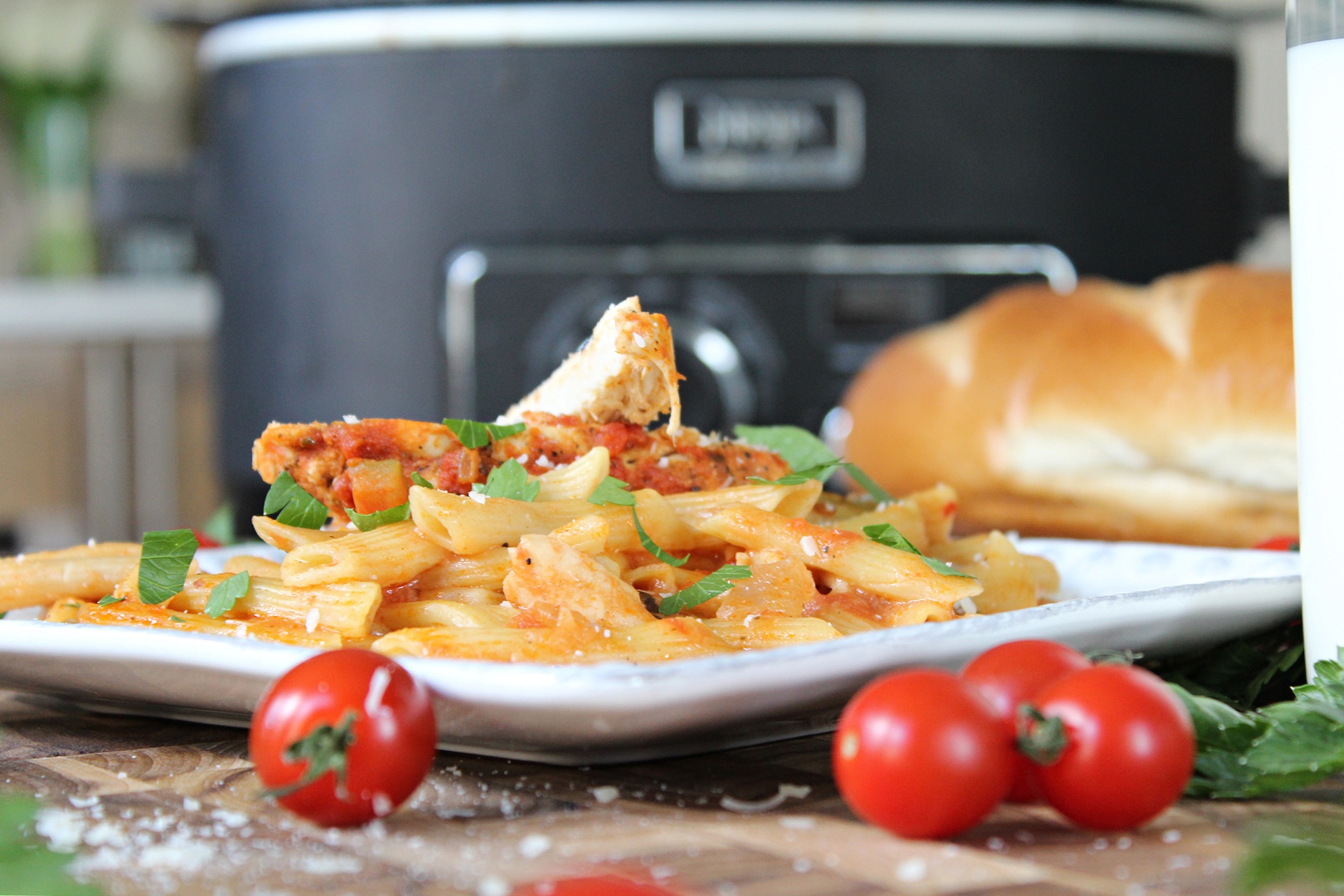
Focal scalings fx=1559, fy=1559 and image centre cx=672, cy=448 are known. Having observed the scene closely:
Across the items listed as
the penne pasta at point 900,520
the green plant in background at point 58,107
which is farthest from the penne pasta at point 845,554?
the green plant in background at point 58,107

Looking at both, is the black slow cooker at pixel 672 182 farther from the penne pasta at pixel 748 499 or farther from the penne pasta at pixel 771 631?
the penne pasta at pixel 771 631

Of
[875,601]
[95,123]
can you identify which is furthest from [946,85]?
[95,123]

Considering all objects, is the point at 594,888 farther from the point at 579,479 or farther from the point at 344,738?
the point at 579,479

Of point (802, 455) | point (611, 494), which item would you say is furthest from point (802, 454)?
point (611, 494)

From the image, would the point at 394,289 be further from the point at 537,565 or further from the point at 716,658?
the point at 716,658

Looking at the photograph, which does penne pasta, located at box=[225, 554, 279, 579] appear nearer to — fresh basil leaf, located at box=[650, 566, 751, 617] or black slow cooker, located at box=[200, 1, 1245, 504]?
fresh basil leaf, located at box=[650, 566, 751, 617]

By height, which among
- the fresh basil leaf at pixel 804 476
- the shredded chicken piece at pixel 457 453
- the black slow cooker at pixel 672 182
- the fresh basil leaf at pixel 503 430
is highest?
the black slow cooker at pixel 672 182

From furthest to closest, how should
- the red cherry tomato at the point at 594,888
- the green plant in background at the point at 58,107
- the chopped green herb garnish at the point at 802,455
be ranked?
the green plant in background at the point at 58,107 → the chopped green herb garnish at the point at 802,455 → the red cherry tomato at the point at 594,888

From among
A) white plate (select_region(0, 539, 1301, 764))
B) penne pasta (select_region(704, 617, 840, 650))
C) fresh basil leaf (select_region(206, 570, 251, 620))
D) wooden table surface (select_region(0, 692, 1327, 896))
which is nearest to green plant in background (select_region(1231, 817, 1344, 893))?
wooden table surface (select_region(0, 692, 1327, 896))
